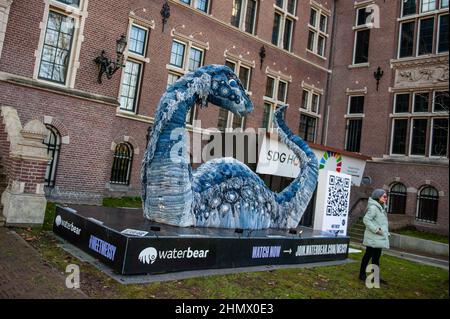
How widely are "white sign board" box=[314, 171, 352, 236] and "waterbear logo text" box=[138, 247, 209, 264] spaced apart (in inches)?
197

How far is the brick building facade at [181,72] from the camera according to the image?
38.2 ft

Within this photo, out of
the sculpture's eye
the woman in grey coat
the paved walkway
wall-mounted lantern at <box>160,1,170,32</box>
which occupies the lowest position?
the paved walkway

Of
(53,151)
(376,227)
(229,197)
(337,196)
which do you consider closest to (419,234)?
(337,196)

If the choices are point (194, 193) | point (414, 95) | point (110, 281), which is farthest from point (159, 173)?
point (414, 95)

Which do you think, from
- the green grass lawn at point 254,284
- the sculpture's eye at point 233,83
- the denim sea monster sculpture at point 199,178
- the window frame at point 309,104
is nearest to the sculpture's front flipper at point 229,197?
the denim sea monster sculpture at point 199,178

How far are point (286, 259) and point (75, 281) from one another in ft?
13.1

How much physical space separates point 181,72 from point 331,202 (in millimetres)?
9461

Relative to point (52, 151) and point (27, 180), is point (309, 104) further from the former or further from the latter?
point (27, 180)

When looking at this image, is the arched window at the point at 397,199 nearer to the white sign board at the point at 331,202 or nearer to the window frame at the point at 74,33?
the white sign board at the point at 331,202

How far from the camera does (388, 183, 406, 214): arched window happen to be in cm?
1808

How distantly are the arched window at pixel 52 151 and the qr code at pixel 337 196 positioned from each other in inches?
340

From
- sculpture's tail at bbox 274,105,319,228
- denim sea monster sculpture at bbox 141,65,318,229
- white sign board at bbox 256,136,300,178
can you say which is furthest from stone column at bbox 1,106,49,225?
white sign board at bbox 256,136,300,178

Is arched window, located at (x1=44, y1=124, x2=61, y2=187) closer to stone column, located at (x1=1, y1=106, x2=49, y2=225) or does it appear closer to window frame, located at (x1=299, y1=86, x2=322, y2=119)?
stone column, located at (x1=1, y1=106, x2=49, y2=225)
